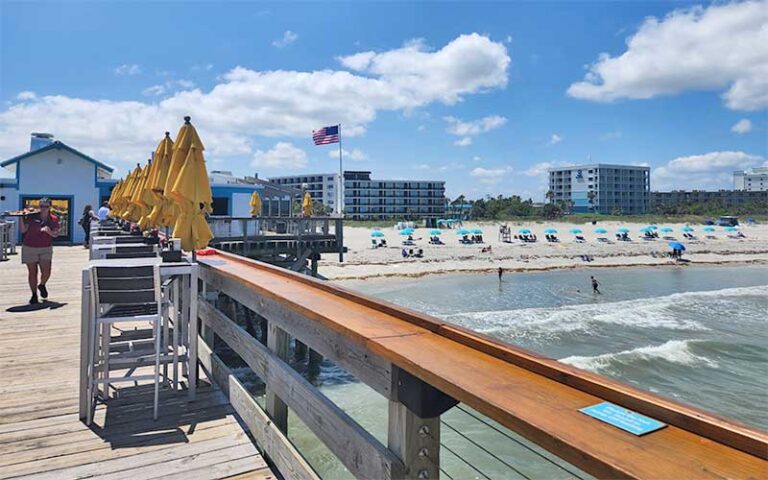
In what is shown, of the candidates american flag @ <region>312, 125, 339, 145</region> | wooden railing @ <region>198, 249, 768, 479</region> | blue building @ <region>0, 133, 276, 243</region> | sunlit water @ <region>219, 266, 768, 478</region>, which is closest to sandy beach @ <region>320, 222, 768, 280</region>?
sunlit water @ <region>219, 266, 768, 478</region>

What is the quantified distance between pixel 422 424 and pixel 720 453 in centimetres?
84

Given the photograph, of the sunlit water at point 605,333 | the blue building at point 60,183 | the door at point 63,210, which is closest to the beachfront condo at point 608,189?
the sunlit water at point 605,333

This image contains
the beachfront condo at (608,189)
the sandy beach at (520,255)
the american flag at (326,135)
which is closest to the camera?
the sandy beach at (520,255)

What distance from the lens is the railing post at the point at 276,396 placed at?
272 cm

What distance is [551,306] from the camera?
22.2 meters

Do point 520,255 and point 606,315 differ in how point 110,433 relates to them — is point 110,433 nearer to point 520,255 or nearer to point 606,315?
point 606,315

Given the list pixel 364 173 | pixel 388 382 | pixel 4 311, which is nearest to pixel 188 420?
pixel 388 382

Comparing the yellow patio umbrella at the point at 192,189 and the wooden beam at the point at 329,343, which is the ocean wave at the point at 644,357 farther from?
the wooden beam at the point at 329,343

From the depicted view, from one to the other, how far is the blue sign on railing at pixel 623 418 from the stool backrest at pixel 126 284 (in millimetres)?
2907

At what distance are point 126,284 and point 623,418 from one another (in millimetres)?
3270

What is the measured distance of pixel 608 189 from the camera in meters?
130

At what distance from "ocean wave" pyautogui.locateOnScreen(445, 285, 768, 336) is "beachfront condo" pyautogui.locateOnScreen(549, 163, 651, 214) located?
108073mm

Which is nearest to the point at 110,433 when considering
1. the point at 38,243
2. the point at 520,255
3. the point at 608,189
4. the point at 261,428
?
the point at 261,428

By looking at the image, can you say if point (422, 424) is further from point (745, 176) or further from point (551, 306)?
point (745, 176)
